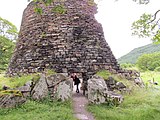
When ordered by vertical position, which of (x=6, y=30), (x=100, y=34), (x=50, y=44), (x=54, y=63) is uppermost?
(x=6, y=30)

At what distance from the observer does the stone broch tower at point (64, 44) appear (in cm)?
959

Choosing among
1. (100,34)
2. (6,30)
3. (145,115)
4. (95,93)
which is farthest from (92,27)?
(6,30)

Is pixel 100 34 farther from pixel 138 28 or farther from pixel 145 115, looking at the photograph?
pixel 145 115

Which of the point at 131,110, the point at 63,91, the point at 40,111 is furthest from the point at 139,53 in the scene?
the point at 40,111

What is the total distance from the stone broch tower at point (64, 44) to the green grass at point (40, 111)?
2.41 m

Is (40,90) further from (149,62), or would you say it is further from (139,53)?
(139,53)

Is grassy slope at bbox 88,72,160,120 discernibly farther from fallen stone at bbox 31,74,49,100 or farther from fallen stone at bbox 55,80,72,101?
fallen stone at bbox 31,74,49,100

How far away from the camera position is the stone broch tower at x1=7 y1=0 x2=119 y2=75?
9586mm

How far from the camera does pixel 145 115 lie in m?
6.16

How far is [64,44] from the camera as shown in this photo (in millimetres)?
9844

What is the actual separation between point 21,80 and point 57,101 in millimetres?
2087

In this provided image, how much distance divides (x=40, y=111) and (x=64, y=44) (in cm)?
407

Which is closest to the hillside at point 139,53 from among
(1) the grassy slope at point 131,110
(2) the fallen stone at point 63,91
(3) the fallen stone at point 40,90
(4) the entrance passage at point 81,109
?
(4) the entrance passage at point 81,109

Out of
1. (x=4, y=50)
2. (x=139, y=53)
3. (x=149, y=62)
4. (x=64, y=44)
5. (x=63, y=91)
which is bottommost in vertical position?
(x=63, y=91)
